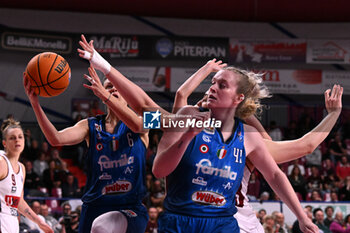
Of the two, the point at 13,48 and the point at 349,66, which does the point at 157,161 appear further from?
the point at 349,66

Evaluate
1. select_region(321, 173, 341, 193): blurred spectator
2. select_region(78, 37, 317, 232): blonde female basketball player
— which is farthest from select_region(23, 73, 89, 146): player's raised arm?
select_region(321, 173, 341, 193): blurred spectator

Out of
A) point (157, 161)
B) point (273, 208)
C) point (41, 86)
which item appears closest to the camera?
point (157, 161)

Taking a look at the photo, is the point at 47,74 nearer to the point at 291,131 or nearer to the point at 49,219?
the point at 49,219

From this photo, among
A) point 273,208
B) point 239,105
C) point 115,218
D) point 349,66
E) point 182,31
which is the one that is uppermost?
point 182,31

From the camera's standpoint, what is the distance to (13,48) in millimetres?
16234

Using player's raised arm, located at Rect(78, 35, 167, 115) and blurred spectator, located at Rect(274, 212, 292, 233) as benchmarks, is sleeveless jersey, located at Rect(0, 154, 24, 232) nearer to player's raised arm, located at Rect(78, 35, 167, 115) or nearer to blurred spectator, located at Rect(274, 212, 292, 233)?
player's raised arm, located at Rect(78, 35, 167, 115)

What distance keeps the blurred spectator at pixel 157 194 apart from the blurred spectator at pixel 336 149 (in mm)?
5740

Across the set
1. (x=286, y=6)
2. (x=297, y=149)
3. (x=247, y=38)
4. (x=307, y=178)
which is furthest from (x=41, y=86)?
(x=286, y=6)

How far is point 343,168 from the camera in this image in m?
14.0

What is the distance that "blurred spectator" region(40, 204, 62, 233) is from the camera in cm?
927

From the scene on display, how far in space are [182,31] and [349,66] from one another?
595 cm

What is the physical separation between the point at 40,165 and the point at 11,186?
289 inches

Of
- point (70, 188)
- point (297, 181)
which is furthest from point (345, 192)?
point (70, 188)

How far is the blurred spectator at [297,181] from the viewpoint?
40.3 feet
